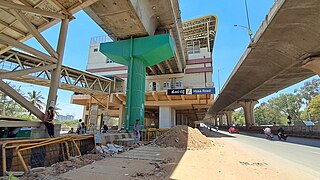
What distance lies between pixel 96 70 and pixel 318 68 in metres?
30.2

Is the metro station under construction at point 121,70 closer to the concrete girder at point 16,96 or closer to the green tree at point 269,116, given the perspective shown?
the concrete girder at point 16,96

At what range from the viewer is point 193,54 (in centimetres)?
2853

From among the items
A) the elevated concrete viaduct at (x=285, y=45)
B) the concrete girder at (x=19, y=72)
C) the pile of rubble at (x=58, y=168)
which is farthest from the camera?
the elevated concrete viaduct at (x=285, y=45)

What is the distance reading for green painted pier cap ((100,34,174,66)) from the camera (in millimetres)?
14344

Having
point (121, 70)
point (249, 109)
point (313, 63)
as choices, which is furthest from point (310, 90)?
point (121, 70)

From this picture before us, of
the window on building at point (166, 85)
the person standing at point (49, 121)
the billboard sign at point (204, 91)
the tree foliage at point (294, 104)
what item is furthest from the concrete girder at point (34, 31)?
the tree foliage at point (294, 104)

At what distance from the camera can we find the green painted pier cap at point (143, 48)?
47.1 ft

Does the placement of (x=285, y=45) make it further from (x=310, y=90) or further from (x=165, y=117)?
(x=310, y=90)

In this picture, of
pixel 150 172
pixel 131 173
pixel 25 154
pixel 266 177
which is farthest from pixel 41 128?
pixel 266 177

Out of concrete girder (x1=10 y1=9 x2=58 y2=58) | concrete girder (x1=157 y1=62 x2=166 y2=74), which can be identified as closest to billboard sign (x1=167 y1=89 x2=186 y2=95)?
concrete girder (x1=157 y1=62 x2=166 y2=74)

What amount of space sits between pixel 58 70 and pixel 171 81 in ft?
67.6

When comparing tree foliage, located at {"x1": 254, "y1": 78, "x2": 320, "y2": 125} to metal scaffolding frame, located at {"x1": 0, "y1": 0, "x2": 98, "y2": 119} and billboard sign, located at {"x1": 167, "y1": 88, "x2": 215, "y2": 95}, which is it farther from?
metal scaffolding frame, located at {"x1": 0, "y1": 0, "x2": 98, "y2": 119}

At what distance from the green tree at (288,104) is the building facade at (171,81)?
50.7 meters

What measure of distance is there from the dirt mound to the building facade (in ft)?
31.8
